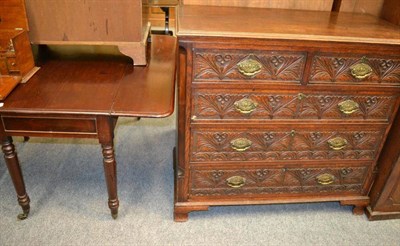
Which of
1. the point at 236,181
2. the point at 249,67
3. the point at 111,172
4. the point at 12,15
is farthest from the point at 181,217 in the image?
the point at 12,15

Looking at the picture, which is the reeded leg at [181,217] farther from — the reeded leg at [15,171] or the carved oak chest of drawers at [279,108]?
the reeded leg at [15,171]

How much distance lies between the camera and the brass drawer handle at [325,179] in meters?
1.80

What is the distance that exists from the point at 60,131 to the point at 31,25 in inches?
23.5

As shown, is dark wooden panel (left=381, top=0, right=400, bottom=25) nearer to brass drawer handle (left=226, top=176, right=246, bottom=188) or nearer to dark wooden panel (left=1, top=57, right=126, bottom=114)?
brass drawer handle (left=226, top=176, right=246, bottom=188)

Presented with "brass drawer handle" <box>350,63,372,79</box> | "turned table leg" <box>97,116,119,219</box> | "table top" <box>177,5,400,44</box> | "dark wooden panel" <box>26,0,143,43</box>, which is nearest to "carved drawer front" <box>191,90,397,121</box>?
"brass drawer handle" <box>350,63,372,79</box>

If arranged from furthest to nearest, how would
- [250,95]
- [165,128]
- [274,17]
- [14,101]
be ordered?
[165,128]
[274,17]
[250,95]
[14,101]

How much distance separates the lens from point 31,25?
165 cm

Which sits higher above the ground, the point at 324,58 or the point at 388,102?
the point at 324,58

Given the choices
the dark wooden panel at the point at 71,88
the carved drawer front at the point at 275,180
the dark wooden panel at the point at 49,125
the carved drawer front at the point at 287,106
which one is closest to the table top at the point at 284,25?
the carved drawer front at the point at 287,106

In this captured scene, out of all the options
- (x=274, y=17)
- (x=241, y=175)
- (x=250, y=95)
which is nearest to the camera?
(x=250, y=95)

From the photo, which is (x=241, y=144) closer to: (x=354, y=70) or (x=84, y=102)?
(x=354, y=70)

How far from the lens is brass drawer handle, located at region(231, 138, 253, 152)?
5.37ft

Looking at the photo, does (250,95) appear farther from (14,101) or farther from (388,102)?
(14,101)

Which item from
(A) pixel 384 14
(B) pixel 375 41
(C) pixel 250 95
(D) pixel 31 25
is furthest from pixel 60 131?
(A) pixel 384 14
